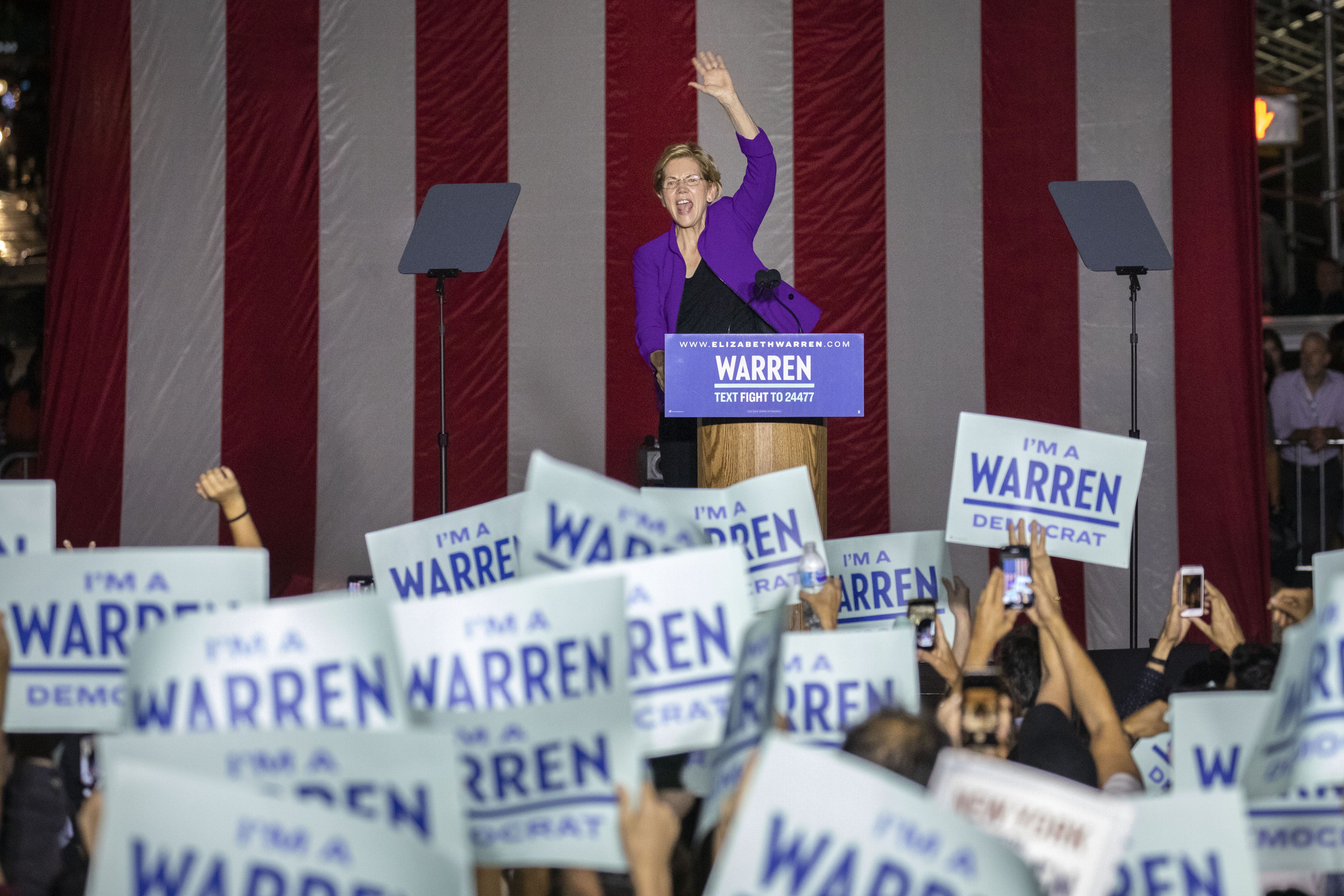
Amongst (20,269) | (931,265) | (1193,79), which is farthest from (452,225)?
(20,269)

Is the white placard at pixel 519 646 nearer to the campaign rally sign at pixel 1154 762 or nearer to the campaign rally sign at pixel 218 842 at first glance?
the campaign rally sign at pixel 218 842

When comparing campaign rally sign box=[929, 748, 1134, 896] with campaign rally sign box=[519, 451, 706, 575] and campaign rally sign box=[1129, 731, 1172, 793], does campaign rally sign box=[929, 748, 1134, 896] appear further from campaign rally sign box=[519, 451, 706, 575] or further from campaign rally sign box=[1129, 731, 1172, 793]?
campaign rally sign box=[1129, 731, 1172, 793]

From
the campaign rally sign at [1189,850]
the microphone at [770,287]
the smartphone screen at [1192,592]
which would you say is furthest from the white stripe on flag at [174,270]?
the campaign rally sign at [1189,850]

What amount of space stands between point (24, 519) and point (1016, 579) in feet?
6.71

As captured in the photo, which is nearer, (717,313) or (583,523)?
(583,523)

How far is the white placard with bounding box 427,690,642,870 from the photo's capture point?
72.1 inches

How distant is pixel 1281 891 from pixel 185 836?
180 centimetres

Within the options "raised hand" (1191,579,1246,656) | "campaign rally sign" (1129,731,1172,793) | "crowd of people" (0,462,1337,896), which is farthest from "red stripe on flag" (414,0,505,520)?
"campaign rally sign" (1129,731,1172,793)

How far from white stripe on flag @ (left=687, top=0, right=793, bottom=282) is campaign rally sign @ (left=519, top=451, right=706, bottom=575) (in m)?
4.24

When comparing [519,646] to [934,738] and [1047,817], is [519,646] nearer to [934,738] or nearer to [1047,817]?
[934,738]

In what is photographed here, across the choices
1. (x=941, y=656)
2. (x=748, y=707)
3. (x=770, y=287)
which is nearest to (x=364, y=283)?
(x=770, y=287)

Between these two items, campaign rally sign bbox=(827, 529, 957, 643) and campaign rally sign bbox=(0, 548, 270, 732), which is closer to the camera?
campaign rally sign bbox=(0, 548, 270, 732)

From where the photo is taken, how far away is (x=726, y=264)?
15.0 ft

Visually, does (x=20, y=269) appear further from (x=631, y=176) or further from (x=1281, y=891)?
(x=1281, y=891)
